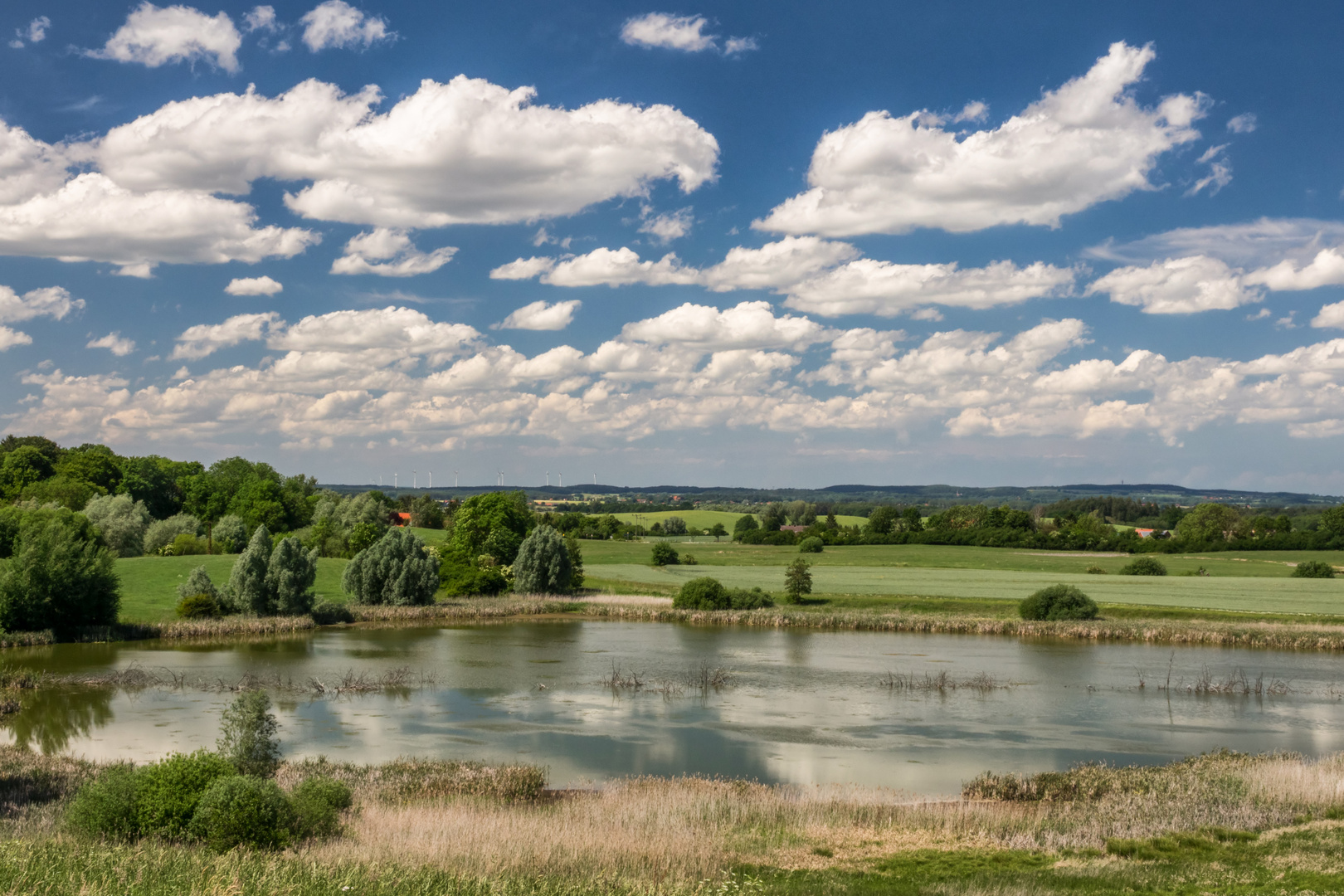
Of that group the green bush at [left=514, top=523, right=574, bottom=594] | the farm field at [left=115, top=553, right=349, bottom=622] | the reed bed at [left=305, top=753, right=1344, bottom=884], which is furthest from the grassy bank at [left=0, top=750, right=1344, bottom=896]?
the green bush at [left=514, top=523, right=574, bottom=594]

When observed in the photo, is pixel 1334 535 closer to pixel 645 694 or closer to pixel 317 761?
pixel 645 694

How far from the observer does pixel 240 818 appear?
12.1 meters

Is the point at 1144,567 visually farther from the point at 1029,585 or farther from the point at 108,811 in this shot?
the point at 108,811

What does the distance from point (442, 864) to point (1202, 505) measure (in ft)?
418

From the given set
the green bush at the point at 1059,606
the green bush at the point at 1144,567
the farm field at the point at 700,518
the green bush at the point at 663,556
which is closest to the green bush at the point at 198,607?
the green bush at the point at 1059,606

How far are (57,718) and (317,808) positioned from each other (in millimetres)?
17526

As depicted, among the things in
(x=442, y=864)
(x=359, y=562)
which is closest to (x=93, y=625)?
(x=359, y=562)

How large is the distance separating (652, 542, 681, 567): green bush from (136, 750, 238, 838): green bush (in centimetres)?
7197

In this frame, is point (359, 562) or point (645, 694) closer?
point (645, 694)

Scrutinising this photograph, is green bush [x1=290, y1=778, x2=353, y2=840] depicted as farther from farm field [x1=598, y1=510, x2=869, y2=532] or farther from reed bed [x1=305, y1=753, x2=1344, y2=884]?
farm field [x1=598, y1=510, x2=869, y2=532]

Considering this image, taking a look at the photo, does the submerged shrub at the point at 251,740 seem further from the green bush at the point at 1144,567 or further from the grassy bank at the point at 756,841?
the green bush at the point at 1144,567

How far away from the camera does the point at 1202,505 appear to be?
118562 millimetres

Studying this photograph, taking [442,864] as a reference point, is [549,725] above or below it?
below

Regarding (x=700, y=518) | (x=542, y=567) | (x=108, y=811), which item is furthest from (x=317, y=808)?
(x=700, y=518)
